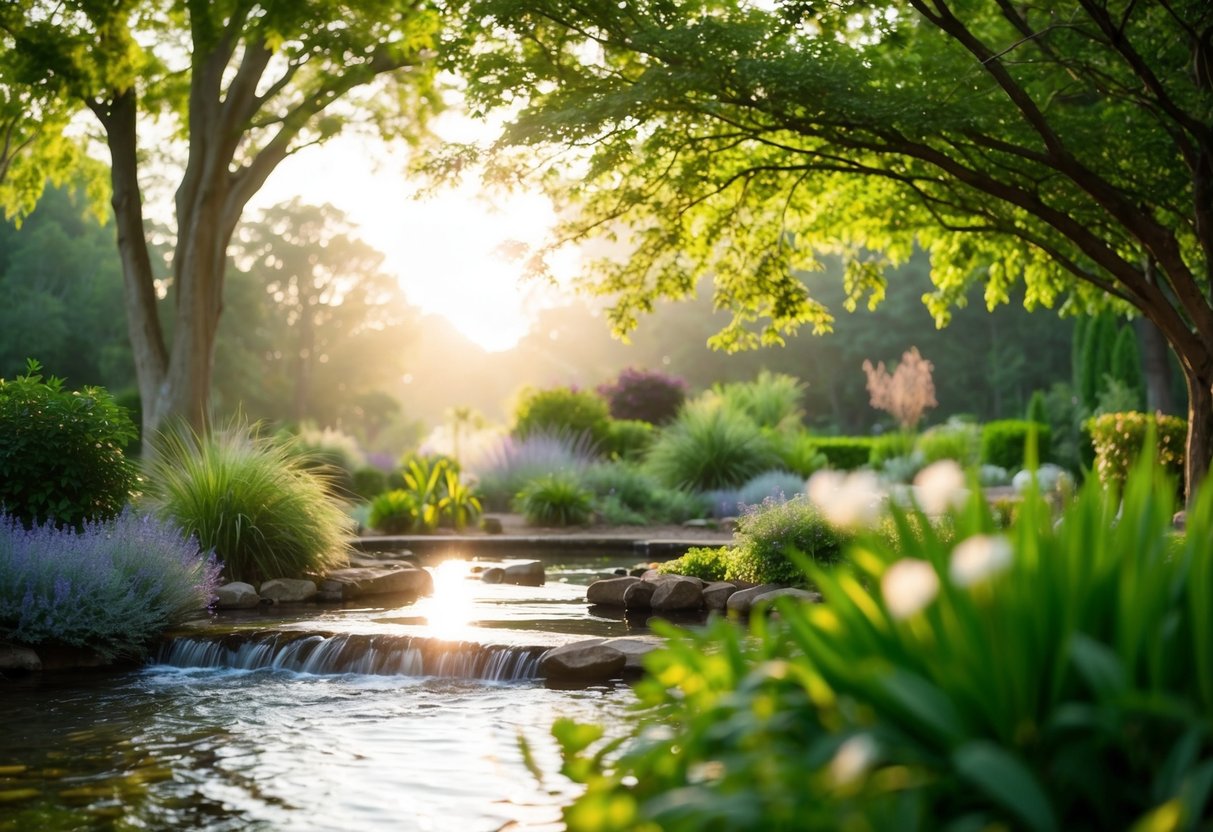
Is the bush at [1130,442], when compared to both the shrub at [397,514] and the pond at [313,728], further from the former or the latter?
the pond at [313,728]

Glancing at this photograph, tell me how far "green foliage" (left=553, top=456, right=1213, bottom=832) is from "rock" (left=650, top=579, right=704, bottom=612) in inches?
244

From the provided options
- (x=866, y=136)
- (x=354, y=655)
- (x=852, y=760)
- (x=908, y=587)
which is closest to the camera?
(x=852, y=760)

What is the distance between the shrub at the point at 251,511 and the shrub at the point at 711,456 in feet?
26.0

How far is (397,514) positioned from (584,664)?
8.09 metres

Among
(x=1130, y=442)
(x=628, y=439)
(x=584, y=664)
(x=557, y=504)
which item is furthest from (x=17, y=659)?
(x=628, y=439)

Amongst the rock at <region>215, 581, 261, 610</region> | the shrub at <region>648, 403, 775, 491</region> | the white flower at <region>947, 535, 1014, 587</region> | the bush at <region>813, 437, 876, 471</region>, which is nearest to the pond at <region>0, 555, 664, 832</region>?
the rock at <region>215, 581, 261, 610</region>

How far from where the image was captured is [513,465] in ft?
56.1

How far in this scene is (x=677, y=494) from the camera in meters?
16.0

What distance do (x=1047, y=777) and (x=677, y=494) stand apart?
14.0m

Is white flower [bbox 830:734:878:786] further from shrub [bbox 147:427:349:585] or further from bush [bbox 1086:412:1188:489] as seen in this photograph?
bush [bbox 1086:412:1188:489]

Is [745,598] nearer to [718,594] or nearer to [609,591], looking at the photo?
[718,594]

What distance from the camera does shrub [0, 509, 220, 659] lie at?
21.8ft

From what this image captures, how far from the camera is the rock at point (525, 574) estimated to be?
33.6 ft

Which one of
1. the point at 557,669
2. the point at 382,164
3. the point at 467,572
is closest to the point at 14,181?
the point at 382,164
